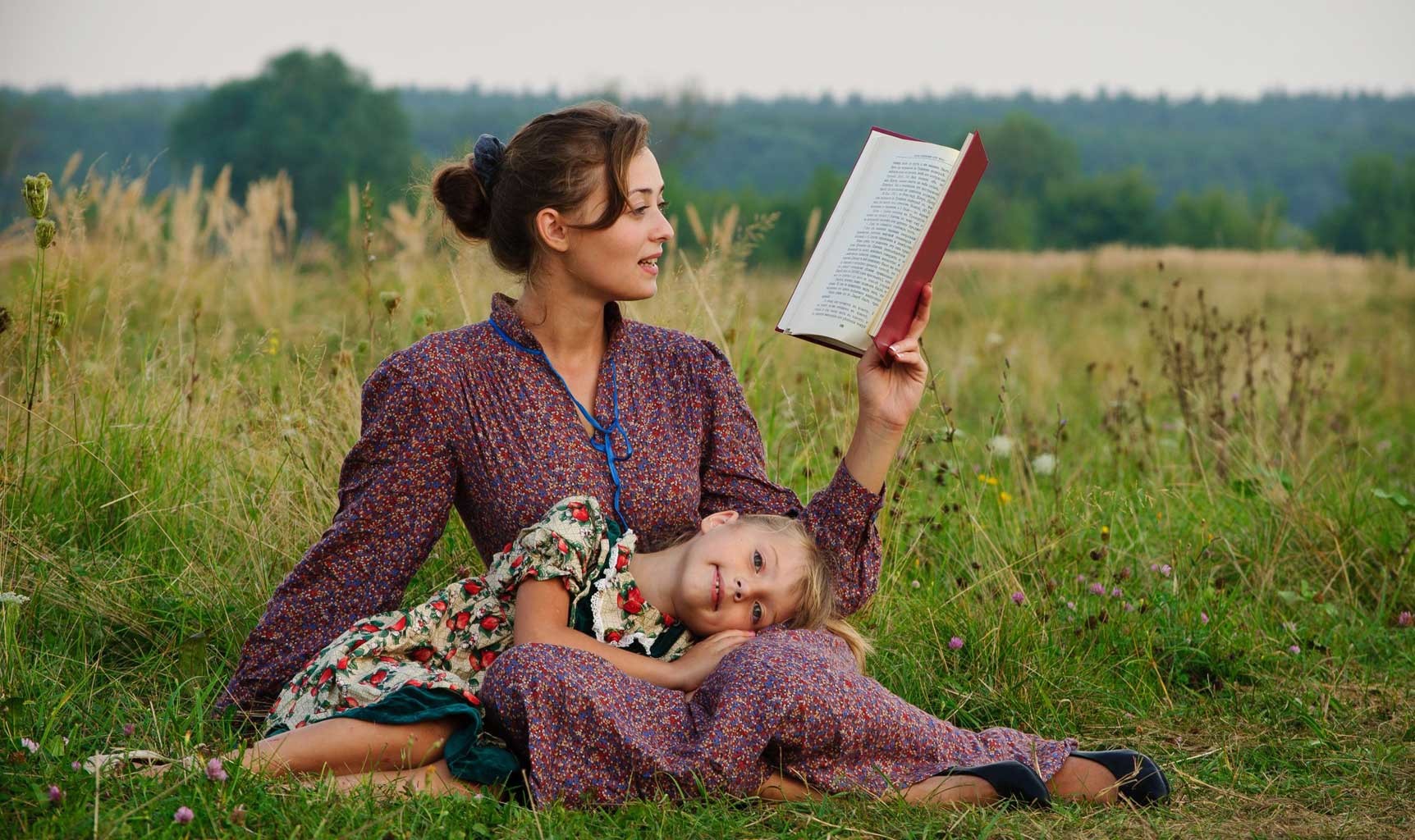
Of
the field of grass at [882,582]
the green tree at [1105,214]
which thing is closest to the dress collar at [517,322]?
the field of grass at [882,582]

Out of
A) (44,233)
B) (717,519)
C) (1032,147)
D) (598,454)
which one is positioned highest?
(1032,147)

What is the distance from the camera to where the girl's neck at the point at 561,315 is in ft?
9.92

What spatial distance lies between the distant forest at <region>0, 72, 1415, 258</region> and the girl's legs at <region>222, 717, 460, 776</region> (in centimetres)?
2363

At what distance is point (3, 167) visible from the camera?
6.91 meters

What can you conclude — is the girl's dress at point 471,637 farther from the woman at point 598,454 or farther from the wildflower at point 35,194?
the wildflower at point 35,194

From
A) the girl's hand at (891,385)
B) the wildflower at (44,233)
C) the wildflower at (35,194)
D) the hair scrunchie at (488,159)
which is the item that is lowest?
the girl's hand at (891,385)

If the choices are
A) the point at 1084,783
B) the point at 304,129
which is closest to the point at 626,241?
the point at 1084,783

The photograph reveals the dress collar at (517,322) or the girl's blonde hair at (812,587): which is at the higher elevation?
the dress collar at (517,322)

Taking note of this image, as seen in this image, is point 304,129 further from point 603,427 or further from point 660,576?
point 660,576

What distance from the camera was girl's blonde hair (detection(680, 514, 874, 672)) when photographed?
2.83m

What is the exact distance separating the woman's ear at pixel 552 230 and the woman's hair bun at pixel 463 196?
0.74ft

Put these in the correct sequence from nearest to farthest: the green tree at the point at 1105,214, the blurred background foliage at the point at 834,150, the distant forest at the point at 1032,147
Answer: the blurred background foliage at the point at 834,150, the distant forest at the point at 1032,147, the green tree at the point at 1105,214

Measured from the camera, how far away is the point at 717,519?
2.96 metres

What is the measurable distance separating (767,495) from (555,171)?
0.94m
